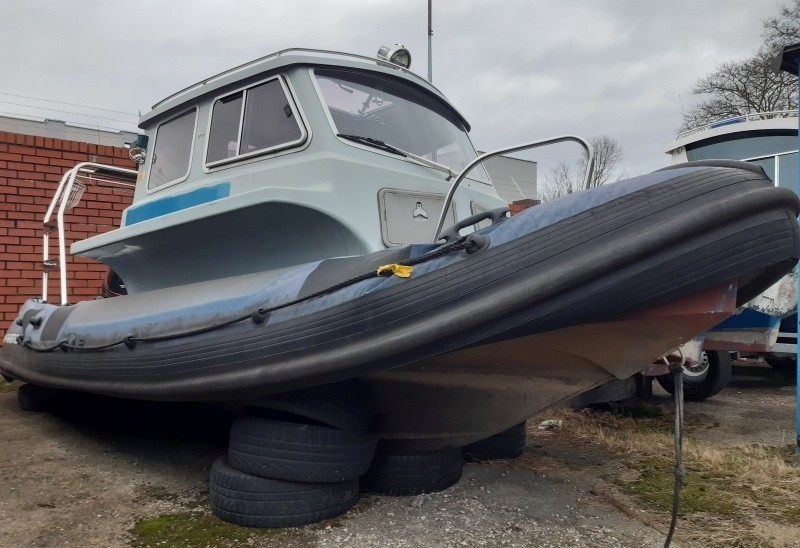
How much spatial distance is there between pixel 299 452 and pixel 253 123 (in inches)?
68.4

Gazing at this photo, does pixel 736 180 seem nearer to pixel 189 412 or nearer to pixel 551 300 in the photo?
pixel 551 300

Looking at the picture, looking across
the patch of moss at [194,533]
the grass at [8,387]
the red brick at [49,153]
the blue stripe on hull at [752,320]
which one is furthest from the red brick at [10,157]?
the blue stripe on hull at [752,320]

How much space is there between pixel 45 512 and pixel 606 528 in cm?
246

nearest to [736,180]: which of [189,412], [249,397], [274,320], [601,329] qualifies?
[601,329]

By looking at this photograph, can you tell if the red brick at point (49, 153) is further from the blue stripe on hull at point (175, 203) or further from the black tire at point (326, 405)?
the black tire at point (326, 405)

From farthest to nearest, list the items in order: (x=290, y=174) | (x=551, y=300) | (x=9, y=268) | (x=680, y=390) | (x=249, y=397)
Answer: (x=9, y=268) < (x=290, y=174) < (x=249, y=397) < (x=680, y=390) < (x=551, y=300)

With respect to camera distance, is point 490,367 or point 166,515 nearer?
point 490,367

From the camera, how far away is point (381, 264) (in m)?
2.52

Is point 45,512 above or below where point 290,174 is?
below

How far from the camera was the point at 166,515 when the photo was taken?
2979 mm

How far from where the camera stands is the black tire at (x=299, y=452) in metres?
2.80

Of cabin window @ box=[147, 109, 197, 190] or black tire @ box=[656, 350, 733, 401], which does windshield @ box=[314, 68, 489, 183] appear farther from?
black tire @ box=[656, 350, 733, 401]

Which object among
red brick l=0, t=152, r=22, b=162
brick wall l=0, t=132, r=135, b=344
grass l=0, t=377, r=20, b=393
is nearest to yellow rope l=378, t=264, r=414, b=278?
grass l=0, t=377, r=20, b=393

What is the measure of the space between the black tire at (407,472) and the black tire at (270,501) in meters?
0.36
